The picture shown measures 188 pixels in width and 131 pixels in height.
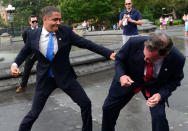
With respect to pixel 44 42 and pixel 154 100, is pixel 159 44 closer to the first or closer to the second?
pixel 154 100

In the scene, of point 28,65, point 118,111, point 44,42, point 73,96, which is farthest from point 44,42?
point 28,65

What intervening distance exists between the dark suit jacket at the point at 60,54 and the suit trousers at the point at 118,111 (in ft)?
2.26

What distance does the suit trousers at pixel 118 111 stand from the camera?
2869 millimetres

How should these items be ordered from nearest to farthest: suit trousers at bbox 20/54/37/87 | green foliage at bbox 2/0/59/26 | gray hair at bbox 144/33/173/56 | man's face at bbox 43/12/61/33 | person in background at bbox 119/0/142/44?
gray hair at bbox 144/33/173/56 < man's face at bbox 43/12/61/33 < suit trousers at bbox 20/54/37/87 < person in background at bbox 119/0/142/44 < green foliage at bbox 2/0/59/26

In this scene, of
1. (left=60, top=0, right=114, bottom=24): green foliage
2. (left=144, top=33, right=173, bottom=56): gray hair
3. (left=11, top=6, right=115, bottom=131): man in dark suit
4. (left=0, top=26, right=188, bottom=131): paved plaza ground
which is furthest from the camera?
(left=60, top=0, right=114, bottom=24): green foliage

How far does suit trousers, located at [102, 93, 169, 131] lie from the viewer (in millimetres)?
2869

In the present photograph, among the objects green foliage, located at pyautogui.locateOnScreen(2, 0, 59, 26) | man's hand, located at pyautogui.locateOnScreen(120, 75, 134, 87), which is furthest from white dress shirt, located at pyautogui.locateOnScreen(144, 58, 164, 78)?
green foliage, located at pyautogui.locateOnScreen(2, 0, 59, 26)

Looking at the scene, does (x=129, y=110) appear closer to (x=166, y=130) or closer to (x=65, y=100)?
(x=65, y=100)

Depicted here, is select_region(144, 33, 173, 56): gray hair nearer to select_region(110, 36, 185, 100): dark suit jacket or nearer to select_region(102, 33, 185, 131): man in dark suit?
select_region(102, 33, 185, 131): man in dark suit

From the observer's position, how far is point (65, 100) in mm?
5875

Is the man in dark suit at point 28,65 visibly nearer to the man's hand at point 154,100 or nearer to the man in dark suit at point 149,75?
the man in dark suit at point 149,75

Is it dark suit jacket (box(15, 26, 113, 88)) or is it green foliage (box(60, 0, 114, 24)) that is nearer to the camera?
dark suit jacket (box(15, 26, 113, 88))

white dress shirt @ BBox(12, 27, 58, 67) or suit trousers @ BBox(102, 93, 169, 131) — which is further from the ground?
white dress shirt @ BBox(12, 27, 58, 67)

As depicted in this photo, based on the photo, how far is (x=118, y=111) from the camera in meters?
3.38
